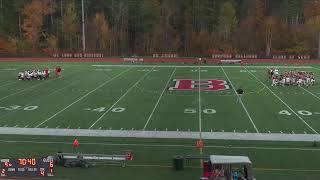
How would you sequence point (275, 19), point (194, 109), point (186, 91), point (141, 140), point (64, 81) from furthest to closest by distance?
point (275, 19) < point (64, 81) < point (186, 91) < point (194, 109) < point (141, 140)

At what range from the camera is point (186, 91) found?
3284cm

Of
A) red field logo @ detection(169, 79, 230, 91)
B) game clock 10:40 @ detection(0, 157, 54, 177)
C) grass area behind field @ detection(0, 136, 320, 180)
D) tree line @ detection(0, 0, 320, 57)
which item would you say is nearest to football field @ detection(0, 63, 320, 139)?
red field logo @ detection(169, 79, 230, 91)

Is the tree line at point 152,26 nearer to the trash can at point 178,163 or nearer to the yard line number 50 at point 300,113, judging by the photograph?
the yard line number 50 at point 300,113

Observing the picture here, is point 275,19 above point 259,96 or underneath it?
above

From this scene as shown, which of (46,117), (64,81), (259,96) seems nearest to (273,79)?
(259,96)

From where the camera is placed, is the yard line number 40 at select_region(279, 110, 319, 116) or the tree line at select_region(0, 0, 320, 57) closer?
the yard line number 40 at select_region(279, 110, 319, 116)

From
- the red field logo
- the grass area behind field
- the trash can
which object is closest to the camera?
the grass area behind field

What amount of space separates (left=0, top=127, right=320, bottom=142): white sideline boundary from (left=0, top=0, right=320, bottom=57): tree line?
58094 mm

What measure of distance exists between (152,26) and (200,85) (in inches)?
1930

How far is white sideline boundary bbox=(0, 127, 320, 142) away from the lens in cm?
2003

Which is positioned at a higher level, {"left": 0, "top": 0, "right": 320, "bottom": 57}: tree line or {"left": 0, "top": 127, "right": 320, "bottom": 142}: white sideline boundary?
{"left": 0, "top": 0, "right": 320, "bottom": 57}: tree line

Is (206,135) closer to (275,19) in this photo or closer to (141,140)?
(141,140)

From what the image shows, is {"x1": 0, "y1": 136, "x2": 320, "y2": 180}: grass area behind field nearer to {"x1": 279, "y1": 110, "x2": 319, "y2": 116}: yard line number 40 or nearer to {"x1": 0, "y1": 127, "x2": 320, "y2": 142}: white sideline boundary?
{"x1": 0, "y1": 127, "x2": 320, "y2": 142}: white sideline boundary

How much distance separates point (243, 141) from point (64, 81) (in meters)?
22.3
